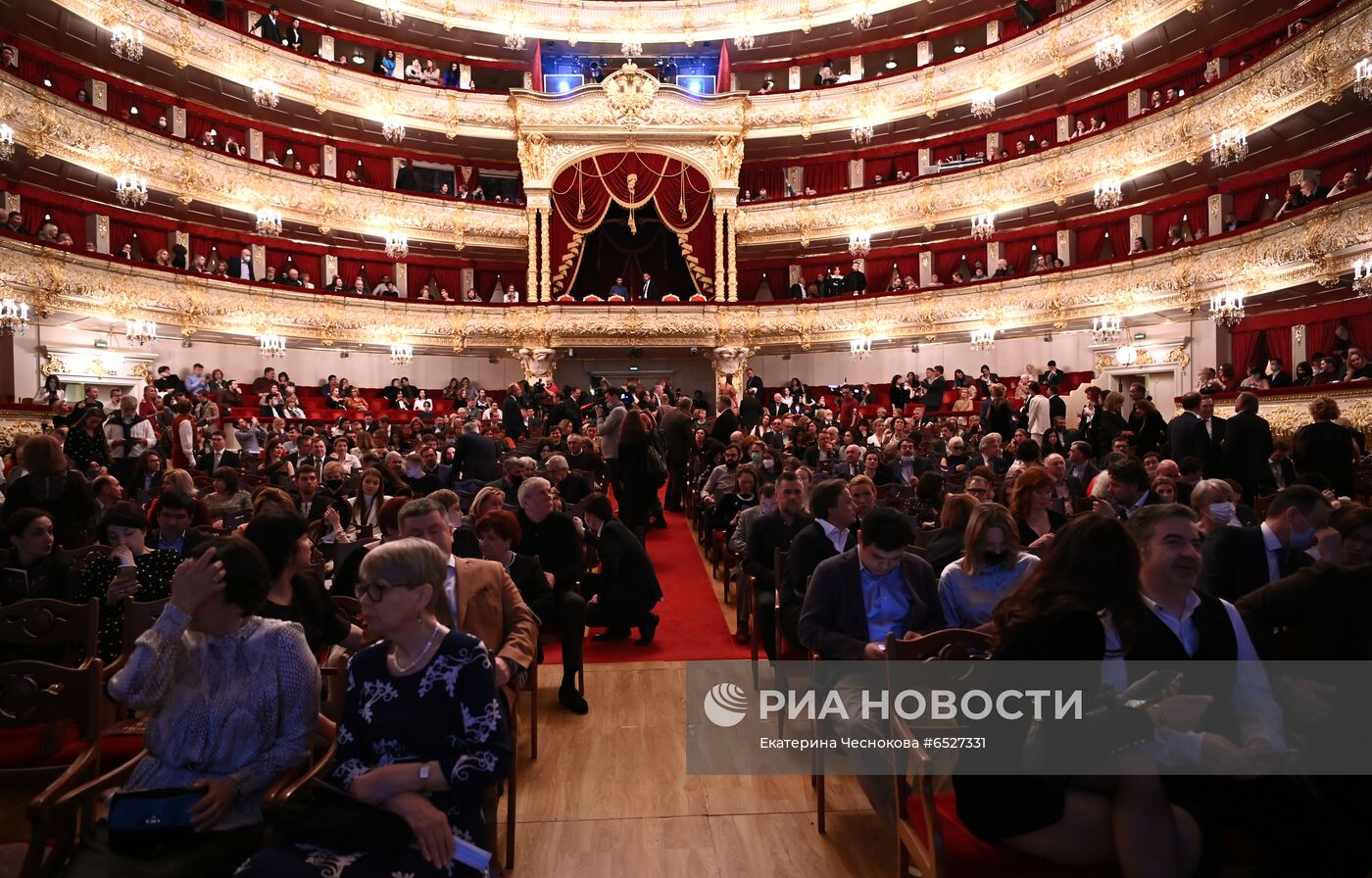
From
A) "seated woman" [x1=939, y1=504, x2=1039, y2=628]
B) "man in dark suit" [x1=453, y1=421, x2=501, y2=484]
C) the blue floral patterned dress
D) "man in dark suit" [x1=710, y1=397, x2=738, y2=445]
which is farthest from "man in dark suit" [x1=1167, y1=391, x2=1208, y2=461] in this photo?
the blue floral patterned dress

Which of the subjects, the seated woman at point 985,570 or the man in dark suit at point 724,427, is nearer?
the seated woman at point 985,570

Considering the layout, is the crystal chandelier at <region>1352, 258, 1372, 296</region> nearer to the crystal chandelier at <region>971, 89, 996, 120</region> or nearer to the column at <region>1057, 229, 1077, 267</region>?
the column at <region>1057, 229, 1077, 267</region>

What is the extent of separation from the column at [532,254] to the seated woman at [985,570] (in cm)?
2153

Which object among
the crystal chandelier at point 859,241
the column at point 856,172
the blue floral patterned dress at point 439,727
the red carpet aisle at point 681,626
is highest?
the column at point 856,172

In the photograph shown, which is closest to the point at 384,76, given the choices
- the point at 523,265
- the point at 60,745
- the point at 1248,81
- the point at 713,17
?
the point at 523,265

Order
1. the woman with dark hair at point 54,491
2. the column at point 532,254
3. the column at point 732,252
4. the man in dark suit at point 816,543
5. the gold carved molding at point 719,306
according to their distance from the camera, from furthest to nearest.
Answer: the column at point 732,252, the column at point 532,254, the gold carved molding at point 719,306, the woman with dark hair at point 54,491, the man in dark suit at point 816,543

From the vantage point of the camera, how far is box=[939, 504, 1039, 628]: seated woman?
12.4 ft

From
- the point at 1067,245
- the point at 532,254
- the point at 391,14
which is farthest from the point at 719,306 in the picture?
the point at 391,14

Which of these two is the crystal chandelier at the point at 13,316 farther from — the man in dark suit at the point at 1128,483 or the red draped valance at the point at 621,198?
the man in dark suit at the point at 1128,483

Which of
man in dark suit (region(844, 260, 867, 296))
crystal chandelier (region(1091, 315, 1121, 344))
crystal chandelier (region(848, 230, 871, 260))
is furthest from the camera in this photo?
man in dark suit (region(844, 260, 867, 296))

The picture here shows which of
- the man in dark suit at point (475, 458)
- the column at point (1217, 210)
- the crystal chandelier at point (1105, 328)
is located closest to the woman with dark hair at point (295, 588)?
the man in dark suit at point (475, 458)

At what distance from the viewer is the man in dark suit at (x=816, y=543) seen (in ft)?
15.3

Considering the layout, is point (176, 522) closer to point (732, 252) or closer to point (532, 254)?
point (532, 254)

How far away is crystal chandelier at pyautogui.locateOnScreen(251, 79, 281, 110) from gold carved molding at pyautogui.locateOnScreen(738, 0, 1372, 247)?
1240cm
